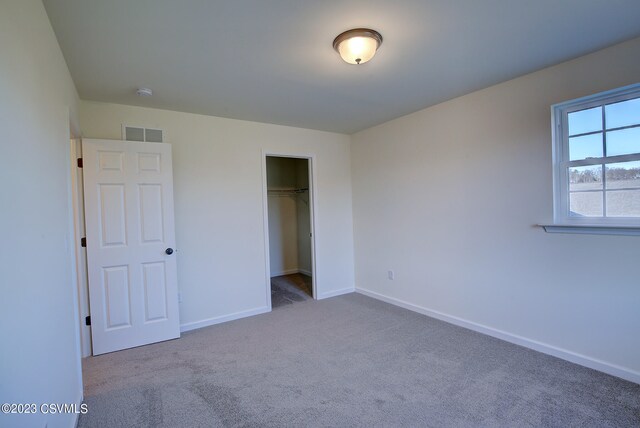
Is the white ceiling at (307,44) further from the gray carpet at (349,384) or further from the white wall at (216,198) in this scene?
the gray carpet at (349,384)

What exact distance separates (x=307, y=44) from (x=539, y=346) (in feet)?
10.4

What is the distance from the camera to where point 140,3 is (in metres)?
1.69

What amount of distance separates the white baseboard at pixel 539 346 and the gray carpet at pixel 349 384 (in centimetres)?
7

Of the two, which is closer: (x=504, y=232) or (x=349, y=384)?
(x=349, y=384)

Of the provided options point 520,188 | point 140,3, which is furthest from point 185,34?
point 520,188

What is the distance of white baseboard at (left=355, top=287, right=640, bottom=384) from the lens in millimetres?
2307

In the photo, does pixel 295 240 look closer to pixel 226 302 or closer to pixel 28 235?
pixel 226 302

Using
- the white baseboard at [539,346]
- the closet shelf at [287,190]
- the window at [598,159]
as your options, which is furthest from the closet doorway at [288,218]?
the window at [598,159]

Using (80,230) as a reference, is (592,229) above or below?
below

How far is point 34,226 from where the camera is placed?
1382mm

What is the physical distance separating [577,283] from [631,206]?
0.70m

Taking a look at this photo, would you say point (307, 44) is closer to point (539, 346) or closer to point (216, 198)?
point (216, 198)

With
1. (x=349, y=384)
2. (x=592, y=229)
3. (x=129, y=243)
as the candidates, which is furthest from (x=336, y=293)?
(x=592, y=229)

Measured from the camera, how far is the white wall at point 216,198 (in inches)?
136
